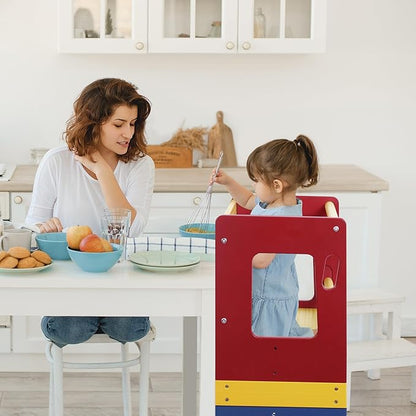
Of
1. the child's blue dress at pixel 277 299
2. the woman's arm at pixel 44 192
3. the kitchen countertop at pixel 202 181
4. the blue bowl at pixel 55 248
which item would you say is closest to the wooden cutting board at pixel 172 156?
the kitchen countertop at pixel 202 181

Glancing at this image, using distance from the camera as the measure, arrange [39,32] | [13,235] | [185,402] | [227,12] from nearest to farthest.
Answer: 1. [13,235]
2. [185,402]
3. [227,12]
4. [39,32]

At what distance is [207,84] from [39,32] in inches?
32.5

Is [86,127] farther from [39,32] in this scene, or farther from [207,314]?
[39,32]

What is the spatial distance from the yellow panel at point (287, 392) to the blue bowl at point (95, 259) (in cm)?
39

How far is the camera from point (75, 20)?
3857mm

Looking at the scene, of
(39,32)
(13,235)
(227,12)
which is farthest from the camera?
(39,32)

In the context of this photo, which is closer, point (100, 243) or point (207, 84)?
point (100, 243)

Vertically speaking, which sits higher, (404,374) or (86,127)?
(86,127)

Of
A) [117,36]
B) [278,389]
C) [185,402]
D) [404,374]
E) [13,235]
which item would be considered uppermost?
[117,36]

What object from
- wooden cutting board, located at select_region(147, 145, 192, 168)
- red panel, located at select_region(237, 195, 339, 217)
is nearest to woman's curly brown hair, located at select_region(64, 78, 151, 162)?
red panel, located at select_region(237, 195, 339, 217)

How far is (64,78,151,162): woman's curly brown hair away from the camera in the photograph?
110 inches

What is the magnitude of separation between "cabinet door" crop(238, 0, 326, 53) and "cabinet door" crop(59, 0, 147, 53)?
441 mm

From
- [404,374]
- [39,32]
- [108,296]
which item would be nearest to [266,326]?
[108,296]

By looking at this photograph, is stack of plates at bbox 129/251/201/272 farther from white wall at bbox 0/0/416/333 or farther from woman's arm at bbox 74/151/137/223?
white wall at bbox 0/0/416/333
